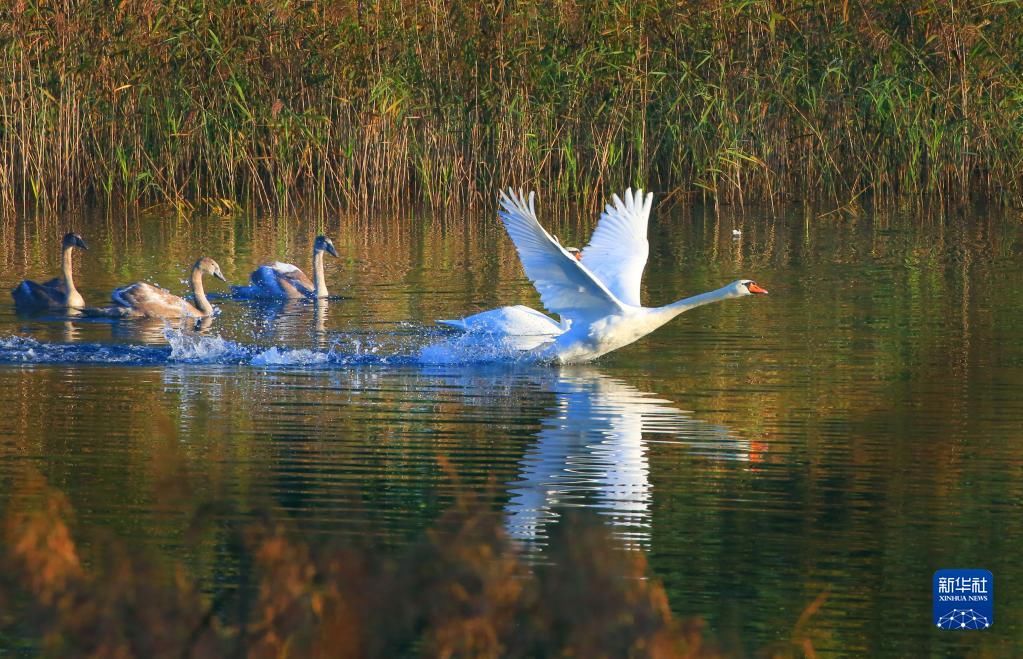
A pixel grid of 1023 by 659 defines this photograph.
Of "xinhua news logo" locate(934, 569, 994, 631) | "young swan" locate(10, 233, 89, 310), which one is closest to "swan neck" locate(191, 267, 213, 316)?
"young swan" locate(10, 233, 89, 310)

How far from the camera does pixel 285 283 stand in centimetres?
1341

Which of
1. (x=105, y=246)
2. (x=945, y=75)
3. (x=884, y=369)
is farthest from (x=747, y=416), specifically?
(x=945, y=75)

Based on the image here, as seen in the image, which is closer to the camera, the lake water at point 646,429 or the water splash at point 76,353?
the lake water at point 646,429

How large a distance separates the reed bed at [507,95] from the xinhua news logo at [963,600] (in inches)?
484

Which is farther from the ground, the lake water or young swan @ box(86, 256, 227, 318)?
young swan @ box(86, 256, 227, 318)

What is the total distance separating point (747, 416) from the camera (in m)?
8.27

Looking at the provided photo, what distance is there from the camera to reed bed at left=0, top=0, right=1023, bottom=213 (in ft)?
57.7

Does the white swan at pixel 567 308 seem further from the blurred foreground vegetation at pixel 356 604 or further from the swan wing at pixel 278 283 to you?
the blurred foreground vegetation at pixel 356 604

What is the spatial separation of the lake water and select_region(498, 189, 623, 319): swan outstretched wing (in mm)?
414

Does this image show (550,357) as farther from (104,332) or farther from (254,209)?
(254,209)

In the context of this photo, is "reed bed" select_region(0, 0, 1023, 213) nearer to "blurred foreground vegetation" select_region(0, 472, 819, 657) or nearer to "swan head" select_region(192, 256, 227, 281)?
"swan head" select_region(192, 256, 227, 281)

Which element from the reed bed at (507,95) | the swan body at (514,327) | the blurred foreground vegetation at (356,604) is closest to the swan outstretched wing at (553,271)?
the swan body at (514,327)

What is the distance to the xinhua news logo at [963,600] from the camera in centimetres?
529

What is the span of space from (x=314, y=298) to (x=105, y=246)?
12.3 feet
